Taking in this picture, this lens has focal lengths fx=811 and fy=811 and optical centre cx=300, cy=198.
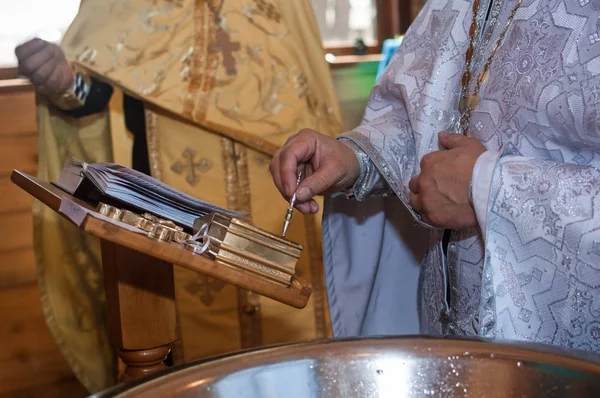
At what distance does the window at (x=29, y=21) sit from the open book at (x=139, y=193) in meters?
2.08

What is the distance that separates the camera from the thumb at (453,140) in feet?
3.61

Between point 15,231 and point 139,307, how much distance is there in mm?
1957

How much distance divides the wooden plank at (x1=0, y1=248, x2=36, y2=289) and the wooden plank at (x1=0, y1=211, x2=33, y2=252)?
0.02 metres

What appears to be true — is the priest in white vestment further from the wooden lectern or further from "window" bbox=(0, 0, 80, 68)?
"window" bbox=(0, 0, 80, 68)

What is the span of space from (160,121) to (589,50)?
4.58 feet

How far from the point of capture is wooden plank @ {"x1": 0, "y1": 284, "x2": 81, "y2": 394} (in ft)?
9.55

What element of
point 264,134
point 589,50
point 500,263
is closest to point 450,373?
point 500,263

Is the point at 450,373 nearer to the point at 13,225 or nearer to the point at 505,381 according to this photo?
the point at 505,381

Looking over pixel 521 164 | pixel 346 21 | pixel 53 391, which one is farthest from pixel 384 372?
pixel 346 21

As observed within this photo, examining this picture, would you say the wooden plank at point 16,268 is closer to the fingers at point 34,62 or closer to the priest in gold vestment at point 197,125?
the priest in gold vestment at point 197,125

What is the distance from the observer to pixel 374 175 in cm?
129

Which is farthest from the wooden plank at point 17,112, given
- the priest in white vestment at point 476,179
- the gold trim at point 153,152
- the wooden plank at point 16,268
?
the priest in white vestment at point 476,179

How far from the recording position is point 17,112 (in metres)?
2.88

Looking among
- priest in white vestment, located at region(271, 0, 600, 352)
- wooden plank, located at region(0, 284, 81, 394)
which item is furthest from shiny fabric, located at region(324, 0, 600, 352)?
wooden plank, located at region(0, 284, 81, 394)
